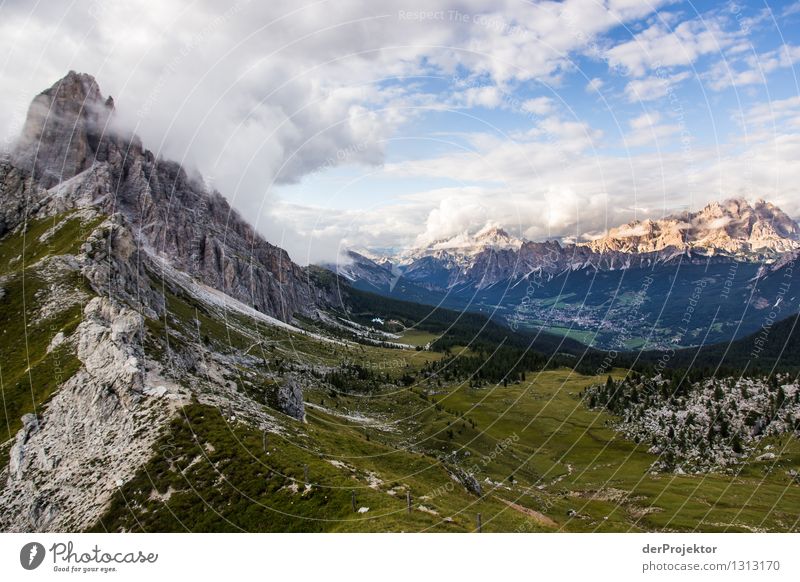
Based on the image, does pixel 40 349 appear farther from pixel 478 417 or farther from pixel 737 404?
pixel 737 404

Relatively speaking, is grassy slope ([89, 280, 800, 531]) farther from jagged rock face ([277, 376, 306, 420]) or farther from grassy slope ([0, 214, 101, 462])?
grassy slope ([0, 214, 101, 462])

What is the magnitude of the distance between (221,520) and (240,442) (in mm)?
9179

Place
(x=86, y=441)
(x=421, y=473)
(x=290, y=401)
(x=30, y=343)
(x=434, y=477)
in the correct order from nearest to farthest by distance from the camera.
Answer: (x=86, y=441) < (x=434, y=477) < (x=421, y=473) < (x=30, y=343) < (x=290, y=401)

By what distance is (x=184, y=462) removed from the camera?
137 feet

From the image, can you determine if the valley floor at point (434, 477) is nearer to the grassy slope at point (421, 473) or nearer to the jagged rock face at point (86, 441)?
the grassy slope at point (421, 473)

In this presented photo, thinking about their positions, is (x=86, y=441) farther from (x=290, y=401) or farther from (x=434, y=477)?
(x=434, y=477)

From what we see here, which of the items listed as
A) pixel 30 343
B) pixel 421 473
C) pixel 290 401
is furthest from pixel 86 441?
pixel 421 473

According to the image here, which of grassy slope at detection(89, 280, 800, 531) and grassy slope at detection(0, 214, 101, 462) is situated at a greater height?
grassy slope at detection(0, 214, 101, 462)

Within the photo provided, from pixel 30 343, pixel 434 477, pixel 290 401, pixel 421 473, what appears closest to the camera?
pixel 434 477

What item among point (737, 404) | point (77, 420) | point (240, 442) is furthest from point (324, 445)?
point (737, 404)

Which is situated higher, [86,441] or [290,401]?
[290,401]

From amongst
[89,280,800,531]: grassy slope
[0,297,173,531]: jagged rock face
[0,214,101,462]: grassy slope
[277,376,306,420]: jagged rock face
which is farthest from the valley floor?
[0,214,101,462]: grassy slope

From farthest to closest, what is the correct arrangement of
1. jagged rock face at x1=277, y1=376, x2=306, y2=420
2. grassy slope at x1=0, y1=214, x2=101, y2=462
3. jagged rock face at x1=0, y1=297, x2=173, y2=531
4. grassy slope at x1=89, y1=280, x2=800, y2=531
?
jagged rock face at x1=277, y1=376, x2=306, y2=420 → grassy slope at x1=0, y1=214, x2=101, y2=462 → jagged rock face at x1=0, y1=297, x2=173, y2=531 → grassy slope at x1=89, y1=280, x2=800, y2=531

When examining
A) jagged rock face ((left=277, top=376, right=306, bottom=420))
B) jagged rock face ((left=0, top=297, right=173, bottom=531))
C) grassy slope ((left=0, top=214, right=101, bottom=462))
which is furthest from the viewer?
jagged rock face ((left=277, top=376, right=306, bottom=420))
